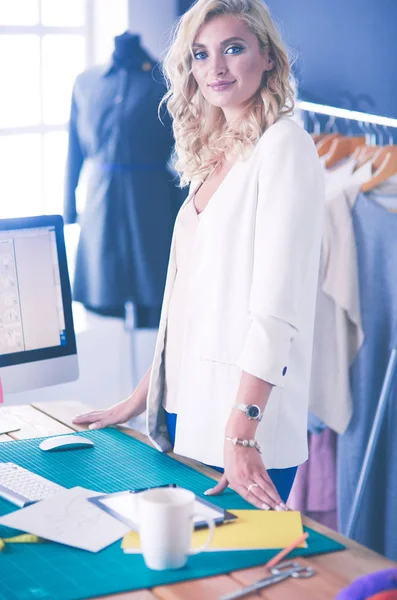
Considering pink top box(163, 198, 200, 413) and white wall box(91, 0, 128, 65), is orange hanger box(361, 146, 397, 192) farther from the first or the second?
white wall box(91, 0, 128, 65)

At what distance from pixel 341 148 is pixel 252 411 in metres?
1.70

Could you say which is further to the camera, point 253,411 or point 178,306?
point 178,306

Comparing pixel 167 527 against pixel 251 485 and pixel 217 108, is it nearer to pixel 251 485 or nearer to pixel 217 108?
pixel 251 485

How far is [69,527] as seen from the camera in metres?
1.41

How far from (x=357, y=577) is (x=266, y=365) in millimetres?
452

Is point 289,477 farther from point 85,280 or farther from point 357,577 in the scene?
point 85,280

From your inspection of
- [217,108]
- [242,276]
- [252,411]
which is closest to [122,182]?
[217,108]

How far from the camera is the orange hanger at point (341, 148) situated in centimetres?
309

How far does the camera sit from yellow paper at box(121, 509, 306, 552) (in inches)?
53.4

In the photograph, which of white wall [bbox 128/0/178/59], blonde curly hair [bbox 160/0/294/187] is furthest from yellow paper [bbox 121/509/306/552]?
white wall [bbox 128/0/178/59]

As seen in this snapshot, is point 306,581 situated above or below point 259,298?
below

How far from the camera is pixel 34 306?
2.01 meters

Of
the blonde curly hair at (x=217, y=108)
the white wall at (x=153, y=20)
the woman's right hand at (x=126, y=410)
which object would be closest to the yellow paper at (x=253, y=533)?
the woman's right hand at (x=126, y=410)

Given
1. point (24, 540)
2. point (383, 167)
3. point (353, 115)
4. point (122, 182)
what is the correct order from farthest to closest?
point (122, 182) → point (353, 115) → point (383, 167) → point (24, 540)
